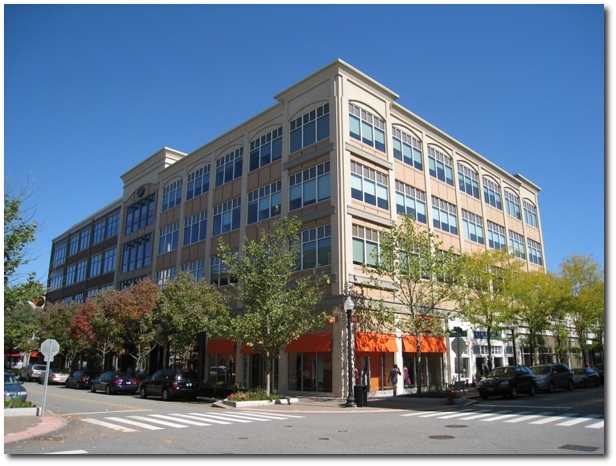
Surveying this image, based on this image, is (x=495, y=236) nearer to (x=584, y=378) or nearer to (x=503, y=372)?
(x=584, y=378)

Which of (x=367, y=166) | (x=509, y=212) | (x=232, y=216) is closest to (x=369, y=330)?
(x=367, y=166)

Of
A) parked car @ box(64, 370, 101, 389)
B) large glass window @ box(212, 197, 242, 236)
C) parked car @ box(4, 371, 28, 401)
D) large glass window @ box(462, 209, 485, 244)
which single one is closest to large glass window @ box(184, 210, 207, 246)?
large glass window @ box(212, 197, 242, 236)

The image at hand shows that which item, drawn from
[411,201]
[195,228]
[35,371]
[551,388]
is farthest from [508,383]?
[35,371]

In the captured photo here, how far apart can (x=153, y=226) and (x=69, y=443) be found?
38.6 meters

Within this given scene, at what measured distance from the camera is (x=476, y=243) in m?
42.4

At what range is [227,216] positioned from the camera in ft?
129

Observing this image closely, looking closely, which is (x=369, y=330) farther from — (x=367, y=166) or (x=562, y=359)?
(x=562, y=359)

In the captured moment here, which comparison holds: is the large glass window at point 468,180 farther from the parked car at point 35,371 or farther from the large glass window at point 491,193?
the parked car at point 35,371

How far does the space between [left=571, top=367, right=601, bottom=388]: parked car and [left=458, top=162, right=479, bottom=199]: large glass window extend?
1603cm

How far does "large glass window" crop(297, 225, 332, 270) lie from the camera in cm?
3000

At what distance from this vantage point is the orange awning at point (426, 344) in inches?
1240

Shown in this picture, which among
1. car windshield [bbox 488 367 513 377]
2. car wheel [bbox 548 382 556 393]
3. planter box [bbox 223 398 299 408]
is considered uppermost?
car windshield [bbox 488 367 513 377]

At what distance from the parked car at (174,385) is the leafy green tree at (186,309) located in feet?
11.4

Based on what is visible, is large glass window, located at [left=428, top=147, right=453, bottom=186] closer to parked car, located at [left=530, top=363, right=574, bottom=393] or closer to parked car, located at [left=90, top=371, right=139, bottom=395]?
parked car, located at [left=530, top=363, right=574, bottom=393]
